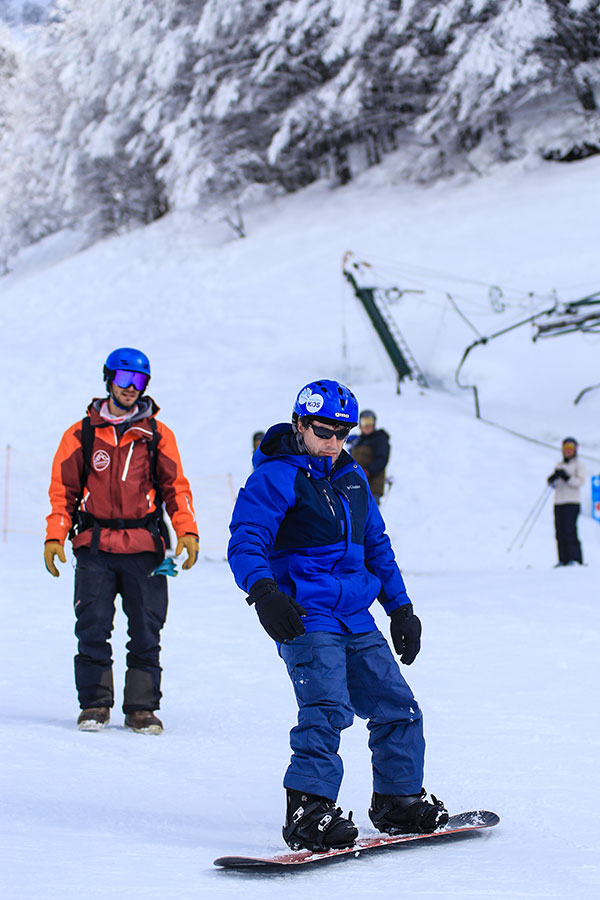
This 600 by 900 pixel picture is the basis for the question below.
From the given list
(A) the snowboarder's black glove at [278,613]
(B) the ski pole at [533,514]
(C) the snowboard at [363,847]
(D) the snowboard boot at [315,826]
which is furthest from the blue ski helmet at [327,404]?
(B) the ski pole at [533,514]

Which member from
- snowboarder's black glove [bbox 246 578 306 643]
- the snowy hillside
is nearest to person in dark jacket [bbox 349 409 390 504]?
the snowy hillside

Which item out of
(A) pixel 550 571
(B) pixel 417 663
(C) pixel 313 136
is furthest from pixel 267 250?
(B) pixel 417 663

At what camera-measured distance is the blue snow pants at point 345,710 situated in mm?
3006

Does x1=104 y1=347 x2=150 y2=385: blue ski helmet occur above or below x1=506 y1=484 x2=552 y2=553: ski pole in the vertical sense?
above

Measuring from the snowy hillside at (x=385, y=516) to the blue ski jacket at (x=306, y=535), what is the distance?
0.79 m

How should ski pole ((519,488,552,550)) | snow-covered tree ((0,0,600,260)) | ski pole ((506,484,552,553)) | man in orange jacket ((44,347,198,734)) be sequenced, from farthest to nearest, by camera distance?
snow-covered tree ((0,0,600,260))
ski pole ((519,488,552,550))
ski pole ((506,484,552,553))
man in orange jacket ((44,347,198,734))

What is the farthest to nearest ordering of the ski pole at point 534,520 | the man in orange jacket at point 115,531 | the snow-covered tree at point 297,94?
the snow-covered tree at point 297,94, the ski pole at point 534,520, the man in orange jacket at point 115,531

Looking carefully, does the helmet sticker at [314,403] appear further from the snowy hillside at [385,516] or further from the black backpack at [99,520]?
the black backpack at [99,520]

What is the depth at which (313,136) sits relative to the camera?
28891mm

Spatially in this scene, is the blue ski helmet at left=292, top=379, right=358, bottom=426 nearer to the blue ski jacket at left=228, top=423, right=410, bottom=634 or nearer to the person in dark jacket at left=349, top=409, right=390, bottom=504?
the blue ski jacket at left=228, top=423, right=410, bottom=634

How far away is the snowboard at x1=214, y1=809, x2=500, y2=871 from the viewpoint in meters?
2.66

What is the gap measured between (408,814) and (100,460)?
2.48 meters

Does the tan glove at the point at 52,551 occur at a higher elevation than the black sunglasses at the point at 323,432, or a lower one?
lower

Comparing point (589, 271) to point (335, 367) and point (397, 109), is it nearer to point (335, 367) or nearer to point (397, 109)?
point (335, 367)
